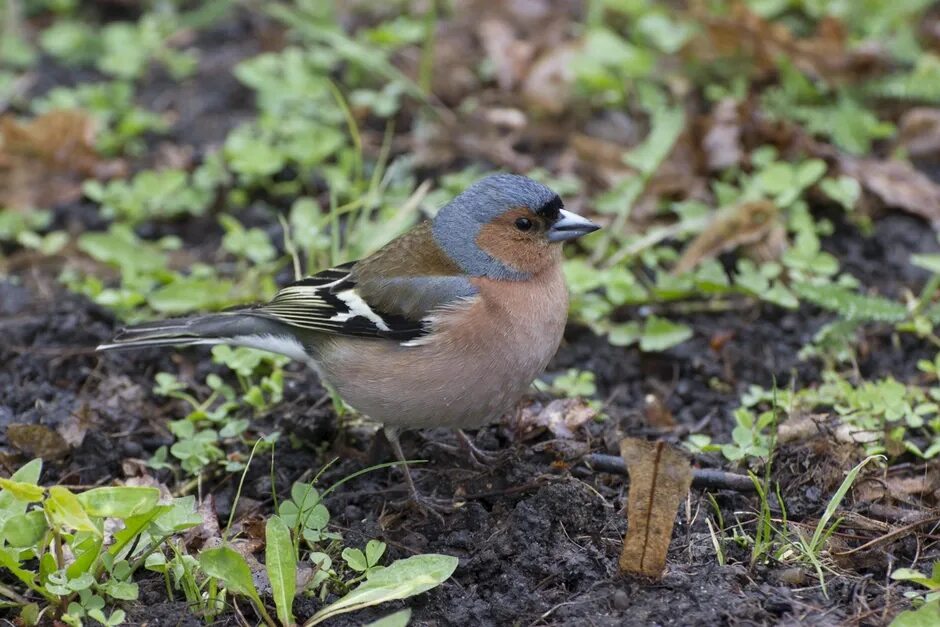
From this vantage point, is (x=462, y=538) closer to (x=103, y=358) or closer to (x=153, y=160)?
(x=103, y=358)

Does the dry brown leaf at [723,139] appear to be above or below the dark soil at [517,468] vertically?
above

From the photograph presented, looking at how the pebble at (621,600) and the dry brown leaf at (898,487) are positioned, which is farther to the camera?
the dry brown leaf at (898,487)

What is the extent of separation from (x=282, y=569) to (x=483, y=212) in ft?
5.17

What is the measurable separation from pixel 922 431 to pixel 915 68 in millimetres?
3083

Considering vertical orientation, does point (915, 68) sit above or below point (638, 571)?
above

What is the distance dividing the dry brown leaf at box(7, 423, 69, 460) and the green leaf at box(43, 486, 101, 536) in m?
1.03

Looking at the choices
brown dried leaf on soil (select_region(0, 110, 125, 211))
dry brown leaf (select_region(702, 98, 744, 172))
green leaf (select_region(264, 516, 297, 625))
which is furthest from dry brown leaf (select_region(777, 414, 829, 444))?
brown dried leaf on soil (select_region(0, 110, 125, 211))

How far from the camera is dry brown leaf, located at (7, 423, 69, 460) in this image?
4039 mm

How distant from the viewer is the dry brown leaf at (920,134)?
5992mm

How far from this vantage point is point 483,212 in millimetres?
4168

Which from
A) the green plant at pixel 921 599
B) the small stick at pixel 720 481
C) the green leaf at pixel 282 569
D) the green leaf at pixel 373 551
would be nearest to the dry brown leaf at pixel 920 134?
the small stick at pixel 720 481

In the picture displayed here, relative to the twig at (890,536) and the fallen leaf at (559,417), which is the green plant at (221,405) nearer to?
the fallen leaf at (559,417)

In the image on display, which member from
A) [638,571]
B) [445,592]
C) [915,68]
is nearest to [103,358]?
[445,592]

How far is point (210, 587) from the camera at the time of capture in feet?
10.6
